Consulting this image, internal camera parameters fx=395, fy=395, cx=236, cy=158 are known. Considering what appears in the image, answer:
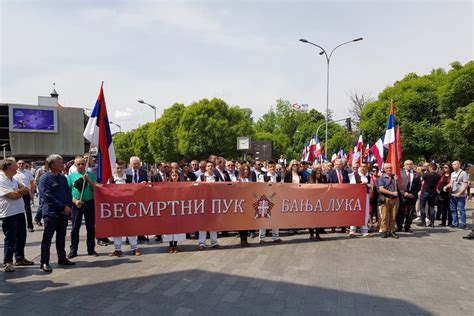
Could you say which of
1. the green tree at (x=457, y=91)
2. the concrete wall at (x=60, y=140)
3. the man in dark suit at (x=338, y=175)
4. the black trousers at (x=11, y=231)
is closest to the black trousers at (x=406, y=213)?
the man in dark suit at (x=338, y=175)

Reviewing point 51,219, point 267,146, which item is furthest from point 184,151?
point 51,219

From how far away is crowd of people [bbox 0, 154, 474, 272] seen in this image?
675cm

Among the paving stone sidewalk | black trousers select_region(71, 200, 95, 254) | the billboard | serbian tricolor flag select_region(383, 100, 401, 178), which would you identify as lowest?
the paving stone sidewalk

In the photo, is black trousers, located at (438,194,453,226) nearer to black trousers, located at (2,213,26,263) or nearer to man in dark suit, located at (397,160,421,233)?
man in dark suit, located at (397,160,421,233)

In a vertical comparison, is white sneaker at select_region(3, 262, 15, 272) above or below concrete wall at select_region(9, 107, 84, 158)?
below

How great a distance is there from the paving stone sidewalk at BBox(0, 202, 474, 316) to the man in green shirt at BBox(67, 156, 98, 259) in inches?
13.0

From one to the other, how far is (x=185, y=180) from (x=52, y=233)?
3818 millimetres

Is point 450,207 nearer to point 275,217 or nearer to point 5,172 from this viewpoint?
point 275,217

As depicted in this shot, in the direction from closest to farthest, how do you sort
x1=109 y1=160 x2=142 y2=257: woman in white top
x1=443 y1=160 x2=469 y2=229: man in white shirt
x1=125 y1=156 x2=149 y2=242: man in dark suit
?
1. x1=109 y1=160 x2=142 y2=257: woman in white top
2. x1=125 y1=156 x2=149 y2=242: man in dark suit
3. x1=443 y1=160 x2=469 y2=229: man in white shirt

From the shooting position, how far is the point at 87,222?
26.4 ft

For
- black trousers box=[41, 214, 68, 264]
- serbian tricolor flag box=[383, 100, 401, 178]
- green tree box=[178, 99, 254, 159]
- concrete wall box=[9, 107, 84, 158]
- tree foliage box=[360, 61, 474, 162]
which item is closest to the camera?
black trousers box=[41, 214, 68, 264]

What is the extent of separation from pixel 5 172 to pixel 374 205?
893 centimetres

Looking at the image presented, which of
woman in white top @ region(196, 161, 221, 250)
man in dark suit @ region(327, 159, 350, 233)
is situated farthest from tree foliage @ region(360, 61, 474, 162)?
woman in white top @ region(196, 161, 221, 250)

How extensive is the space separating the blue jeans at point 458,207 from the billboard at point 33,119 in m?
69.0
